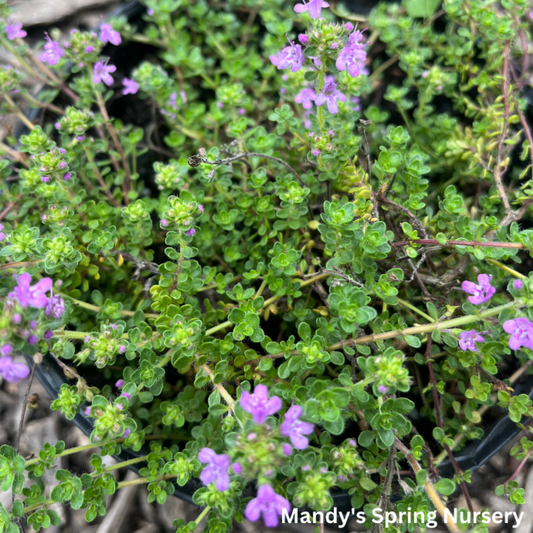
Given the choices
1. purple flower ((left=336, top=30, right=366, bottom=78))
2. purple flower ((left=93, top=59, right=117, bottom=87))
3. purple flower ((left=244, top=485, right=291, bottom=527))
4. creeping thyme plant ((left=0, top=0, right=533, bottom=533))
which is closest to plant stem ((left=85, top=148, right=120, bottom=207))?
creeping thyme plant ((left=0, top=0, right=533, bottom=533))

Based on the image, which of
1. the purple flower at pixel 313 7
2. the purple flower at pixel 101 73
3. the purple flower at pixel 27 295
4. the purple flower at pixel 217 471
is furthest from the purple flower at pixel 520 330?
the purple flower at pixel 101 73

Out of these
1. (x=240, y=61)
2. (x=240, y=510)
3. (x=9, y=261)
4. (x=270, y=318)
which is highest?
(x=240, y=61)

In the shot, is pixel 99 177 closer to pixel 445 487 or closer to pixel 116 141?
pixel 116 141

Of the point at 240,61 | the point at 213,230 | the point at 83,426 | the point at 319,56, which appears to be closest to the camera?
the point at 319,56

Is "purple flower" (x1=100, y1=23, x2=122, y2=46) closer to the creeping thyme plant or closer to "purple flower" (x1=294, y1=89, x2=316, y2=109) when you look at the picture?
the creeping thyme plant

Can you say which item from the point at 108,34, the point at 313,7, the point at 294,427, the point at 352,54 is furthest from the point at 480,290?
the point at 108,34

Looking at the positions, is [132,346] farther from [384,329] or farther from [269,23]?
[269,23]

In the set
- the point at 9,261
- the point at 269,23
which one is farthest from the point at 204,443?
the point at 269,23
